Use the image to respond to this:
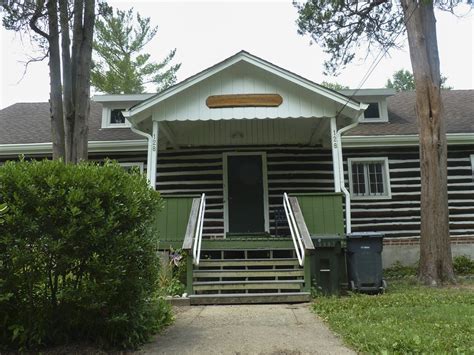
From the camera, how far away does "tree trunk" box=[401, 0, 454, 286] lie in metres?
8.89

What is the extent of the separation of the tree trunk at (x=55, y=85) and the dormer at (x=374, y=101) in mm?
8216

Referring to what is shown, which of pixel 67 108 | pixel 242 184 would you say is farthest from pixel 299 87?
pixel 67 108

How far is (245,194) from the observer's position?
38.7 feet

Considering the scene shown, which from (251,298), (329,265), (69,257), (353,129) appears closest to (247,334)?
(69,257)

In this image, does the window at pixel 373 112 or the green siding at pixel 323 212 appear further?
the window at pixel 373 112

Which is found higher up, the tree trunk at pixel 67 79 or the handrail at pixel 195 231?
the tree trunk at pixel 67 79

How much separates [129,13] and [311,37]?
73.1 feet

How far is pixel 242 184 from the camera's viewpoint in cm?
1184

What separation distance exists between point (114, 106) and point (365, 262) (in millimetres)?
9255

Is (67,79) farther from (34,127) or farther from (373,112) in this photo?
(373,112)

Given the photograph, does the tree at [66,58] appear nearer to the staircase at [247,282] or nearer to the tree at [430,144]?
the staircase at [247,282]

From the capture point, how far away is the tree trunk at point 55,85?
10.0m

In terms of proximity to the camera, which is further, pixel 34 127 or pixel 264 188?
pixel 34 127

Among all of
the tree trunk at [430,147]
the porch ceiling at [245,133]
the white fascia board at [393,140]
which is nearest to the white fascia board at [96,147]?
the porch ceiling at [245,133]
